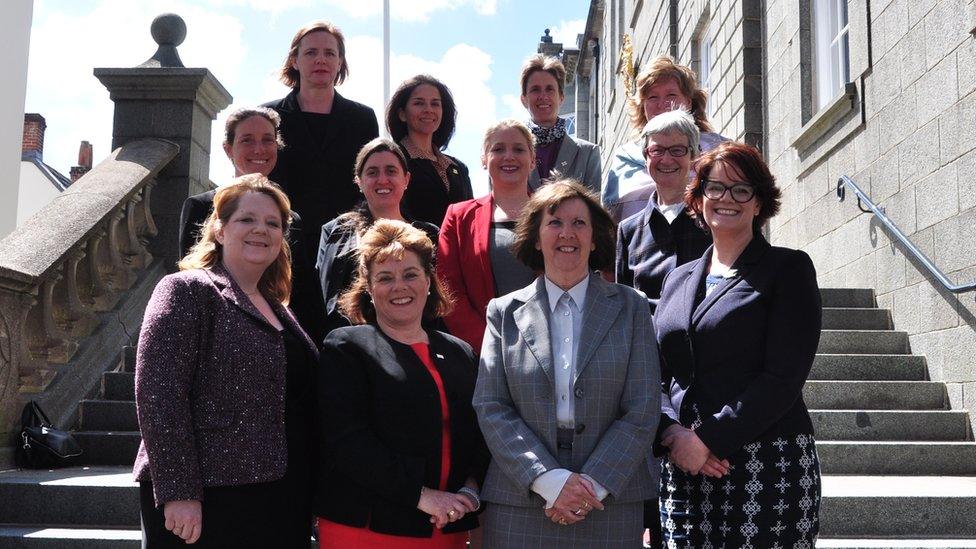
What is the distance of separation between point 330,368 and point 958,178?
4.84 meters

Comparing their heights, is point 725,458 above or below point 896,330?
below

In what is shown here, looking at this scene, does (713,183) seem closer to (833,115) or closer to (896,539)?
(896,539)

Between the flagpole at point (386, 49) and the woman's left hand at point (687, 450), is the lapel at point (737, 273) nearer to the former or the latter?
the woman's left hand at point (687, 450)

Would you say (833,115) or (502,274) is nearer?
(502,274)

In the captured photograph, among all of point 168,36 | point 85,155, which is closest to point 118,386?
point 168,36

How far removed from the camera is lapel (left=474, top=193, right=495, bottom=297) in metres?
3.93

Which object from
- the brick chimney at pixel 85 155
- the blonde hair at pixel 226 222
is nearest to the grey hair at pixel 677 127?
the blonde hair at pixel 226 222

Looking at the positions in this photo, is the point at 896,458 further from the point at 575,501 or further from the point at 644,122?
the point at 575,501

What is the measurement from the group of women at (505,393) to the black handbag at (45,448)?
2.74m

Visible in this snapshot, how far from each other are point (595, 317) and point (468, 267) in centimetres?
100

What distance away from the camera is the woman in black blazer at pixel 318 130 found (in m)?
4.82

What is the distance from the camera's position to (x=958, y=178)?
20.4 feet

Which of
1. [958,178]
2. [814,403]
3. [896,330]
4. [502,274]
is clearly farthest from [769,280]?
[896,330]

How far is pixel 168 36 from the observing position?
7.65 metres
